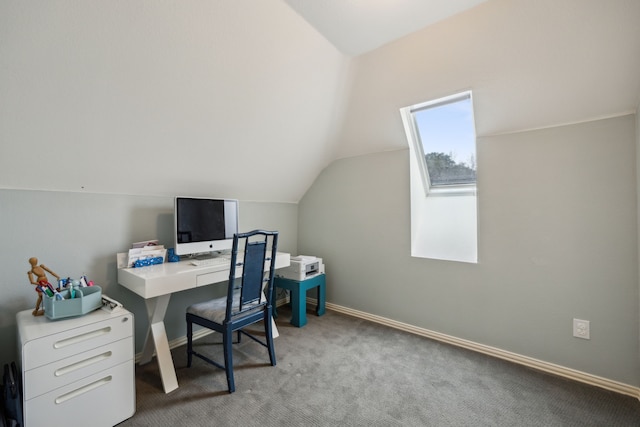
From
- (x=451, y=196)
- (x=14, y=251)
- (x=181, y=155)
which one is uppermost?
(x=181, y=155)

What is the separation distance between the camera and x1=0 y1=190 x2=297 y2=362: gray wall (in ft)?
5.23

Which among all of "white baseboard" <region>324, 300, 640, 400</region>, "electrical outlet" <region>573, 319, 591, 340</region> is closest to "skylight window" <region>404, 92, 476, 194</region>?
"electrical outlet" <region>573, 319, 591, 340</region>

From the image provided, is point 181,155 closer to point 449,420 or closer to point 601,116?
point 449,420

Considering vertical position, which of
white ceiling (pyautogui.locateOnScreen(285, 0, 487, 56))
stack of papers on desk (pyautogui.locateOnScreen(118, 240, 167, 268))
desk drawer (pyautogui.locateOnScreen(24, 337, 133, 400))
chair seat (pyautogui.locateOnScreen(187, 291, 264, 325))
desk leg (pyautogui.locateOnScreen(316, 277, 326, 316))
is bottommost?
desk leg (pyautogui.locateOnScreen(316, 277, 326, 316))

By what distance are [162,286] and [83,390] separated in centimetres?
59

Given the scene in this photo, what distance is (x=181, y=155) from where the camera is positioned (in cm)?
206

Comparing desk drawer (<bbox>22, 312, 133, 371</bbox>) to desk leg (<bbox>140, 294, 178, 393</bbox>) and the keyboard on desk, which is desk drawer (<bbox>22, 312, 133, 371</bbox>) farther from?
the keyboard on desk

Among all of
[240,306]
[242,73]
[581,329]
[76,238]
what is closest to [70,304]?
[76,238]

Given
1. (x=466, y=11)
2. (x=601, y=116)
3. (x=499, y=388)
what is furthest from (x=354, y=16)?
(x=499, y=388)

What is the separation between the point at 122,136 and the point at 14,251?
90cm

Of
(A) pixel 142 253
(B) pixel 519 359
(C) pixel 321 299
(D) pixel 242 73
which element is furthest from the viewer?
(C) pixel 321 299

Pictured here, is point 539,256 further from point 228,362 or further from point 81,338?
point 81,338

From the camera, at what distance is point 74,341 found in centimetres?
137

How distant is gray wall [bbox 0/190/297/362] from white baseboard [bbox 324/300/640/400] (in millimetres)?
1934
